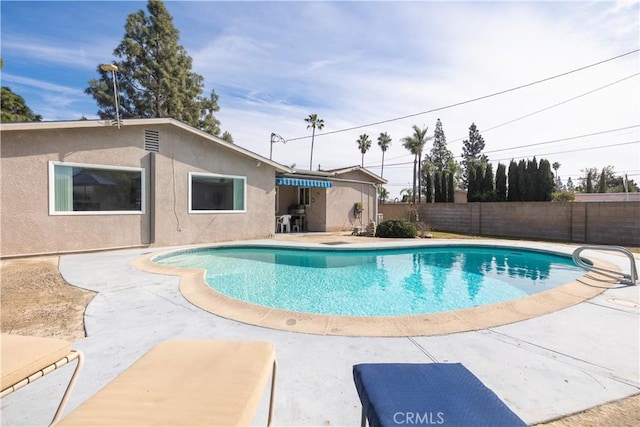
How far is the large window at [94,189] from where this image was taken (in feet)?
42.2

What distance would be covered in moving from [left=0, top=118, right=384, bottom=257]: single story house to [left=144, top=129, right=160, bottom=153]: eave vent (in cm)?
4

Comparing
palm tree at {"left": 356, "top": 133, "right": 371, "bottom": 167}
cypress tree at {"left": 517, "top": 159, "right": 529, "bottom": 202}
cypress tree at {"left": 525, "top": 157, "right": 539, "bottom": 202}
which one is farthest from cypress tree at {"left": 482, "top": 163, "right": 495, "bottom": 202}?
palm tree at {"left": 356, "top": 133, "right": 371, "bottom": 167}

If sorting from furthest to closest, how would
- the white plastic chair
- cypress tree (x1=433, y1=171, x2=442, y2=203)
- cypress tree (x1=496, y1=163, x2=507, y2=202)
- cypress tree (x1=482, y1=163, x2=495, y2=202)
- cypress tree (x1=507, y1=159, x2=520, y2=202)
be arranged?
cypress tree (x1=433, y1=171, x2=442, y2=203), cypress tree (x1=482, y1=163, x2=495, y2=202), cypress tree (x1=496, y1=163, x2=507, y2=202), cypress tree (x1=507, y1=159, x2=520, y2=202), the white plastic chair

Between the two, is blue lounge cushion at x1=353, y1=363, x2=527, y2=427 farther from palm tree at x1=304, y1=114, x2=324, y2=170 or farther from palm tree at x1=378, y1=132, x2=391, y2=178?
palm tree at x1=378, y1=132, x2=391, y2=178

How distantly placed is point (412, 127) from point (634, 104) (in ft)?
97.2

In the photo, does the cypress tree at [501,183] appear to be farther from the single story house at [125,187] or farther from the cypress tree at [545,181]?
the single story house at [125,187]

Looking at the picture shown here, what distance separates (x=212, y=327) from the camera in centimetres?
533

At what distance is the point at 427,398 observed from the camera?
2.03 metres

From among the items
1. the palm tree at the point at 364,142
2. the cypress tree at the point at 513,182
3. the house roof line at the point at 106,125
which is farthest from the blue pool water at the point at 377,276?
the palm tree at the point at 364,142

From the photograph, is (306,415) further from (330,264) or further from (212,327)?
(330,264)

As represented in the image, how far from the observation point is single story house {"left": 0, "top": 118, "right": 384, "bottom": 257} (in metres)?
12.1

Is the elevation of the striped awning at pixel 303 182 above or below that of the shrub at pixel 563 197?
above

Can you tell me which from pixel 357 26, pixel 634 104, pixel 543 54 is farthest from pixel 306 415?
pixel 634 104

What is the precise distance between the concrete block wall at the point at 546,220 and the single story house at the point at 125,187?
62.0ft
